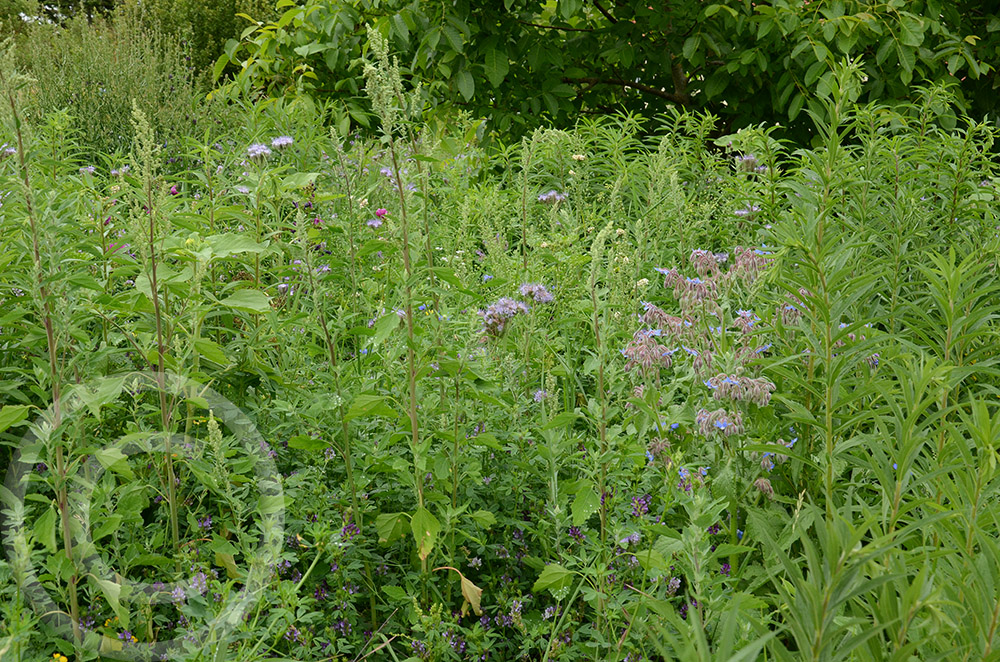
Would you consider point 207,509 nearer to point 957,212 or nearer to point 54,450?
point 54,450

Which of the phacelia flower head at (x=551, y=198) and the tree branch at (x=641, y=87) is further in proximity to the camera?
the tree branch at (x=641, y=87)

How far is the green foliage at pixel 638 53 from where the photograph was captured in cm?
493

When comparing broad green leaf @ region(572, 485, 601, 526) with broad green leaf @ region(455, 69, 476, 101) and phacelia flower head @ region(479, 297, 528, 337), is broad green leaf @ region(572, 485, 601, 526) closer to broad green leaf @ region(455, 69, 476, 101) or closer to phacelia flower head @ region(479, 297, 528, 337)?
phacelia flower head @ region(479, 297, 528, 337)

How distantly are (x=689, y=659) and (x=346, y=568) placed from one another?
1.31 m

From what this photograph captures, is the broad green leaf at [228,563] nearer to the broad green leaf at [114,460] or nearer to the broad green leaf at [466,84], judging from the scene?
the broad green leaf at [114,460]

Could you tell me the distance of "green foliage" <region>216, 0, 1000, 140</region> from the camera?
493 cm

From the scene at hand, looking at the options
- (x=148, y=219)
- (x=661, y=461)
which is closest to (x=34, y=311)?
(x=148, y=219)

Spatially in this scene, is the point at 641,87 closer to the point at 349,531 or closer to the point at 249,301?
the point at 249,301

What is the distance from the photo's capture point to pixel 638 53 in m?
5.68

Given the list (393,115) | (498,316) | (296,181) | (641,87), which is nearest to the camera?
(393,115)

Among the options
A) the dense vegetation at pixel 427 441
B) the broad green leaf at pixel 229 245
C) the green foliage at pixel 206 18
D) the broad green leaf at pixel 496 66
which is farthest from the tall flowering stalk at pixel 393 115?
the green foliage at pixel 206 18

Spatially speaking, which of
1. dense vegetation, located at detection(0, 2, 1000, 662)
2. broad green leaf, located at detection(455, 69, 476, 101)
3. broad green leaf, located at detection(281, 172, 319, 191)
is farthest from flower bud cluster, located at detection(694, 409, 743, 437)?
broad green leaf, located at detection(455, 69, 476, 101)

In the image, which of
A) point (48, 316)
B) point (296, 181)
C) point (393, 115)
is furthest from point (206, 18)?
point (48, 316)

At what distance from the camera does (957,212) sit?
347 centimetres
